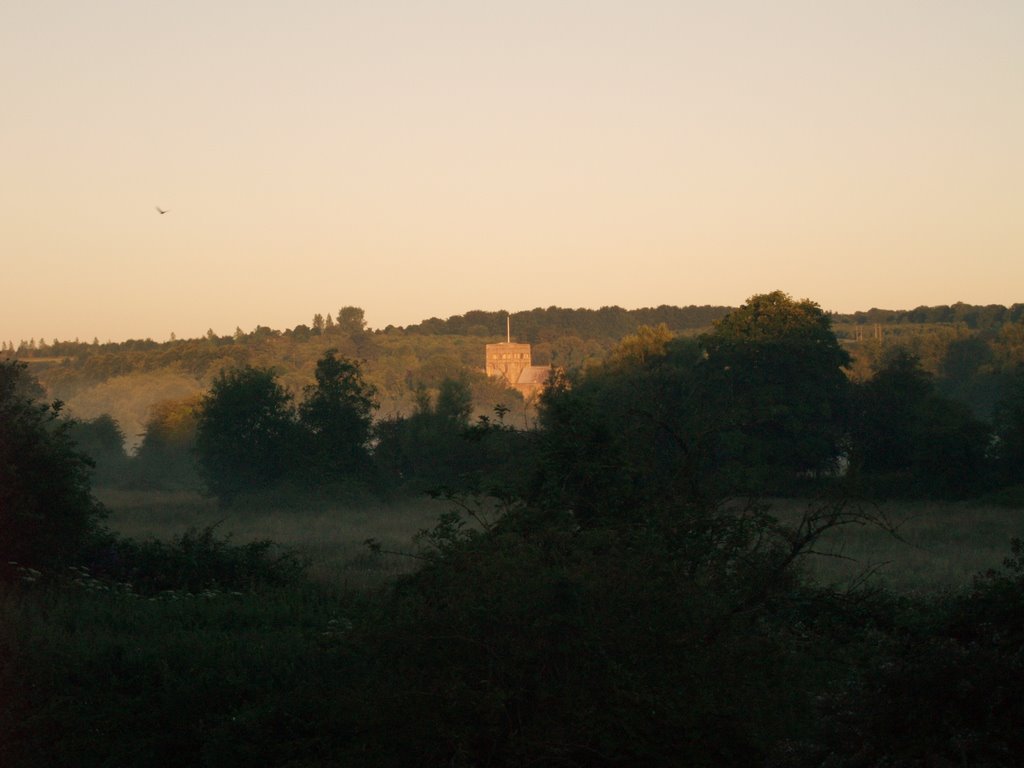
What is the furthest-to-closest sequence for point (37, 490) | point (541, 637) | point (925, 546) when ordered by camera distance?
point (925, 546) < point (37, 490) < point (541, 637)

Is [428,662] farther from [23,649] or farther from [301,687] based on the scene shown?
A: [23,649]

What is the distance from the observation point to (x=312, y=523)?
130 feet

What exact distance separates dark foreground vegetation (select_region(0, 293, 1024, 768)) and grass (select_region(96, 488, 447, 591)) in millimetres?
4681

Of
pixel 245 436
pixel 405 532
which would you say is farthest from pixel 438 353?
pixel 405 532

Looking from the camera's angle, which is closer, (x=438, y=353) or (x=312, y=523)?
(x=312, y=523)

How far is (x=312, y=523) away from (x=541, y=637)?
33431mm

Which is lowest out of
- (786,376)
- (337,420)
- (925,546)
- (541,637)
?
(925,546)

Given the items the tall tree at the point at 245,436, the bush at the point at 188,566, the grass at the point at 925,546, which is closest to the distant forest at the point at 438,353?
the tall tree at the point at 245,436

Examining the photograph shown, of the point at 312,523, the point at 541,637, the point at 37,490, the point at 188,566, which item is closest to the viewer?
the point at 541,637

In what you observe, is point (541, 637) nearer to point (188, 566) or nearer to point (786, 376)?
point (188, 566)

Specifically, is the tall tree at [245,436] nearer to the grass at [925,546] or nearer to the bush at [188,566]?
the grass at [925,546]

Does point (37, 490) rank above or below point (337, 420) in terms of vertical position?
above

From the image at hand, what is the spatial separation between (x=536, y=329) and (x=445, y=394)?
13255 cm

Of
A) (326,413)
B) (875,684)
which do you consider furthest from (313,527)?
(875,684)
